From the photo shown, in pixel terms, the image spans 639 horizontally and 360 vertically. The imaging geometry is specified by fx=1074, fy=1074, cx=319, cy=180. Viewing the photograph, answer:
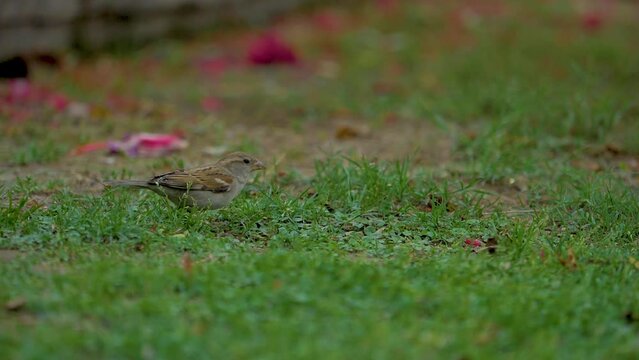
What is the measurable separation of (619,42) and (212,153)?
6909mm

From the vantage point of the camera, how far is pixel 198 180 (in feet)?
20.7

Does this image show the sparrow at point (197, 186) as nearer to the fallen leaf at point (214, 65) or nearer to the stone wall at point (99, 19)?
the stone wall at point (99, 19)

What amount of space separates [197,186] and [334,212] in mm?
882

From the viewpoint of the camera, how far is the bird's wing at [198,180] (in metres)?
6.26

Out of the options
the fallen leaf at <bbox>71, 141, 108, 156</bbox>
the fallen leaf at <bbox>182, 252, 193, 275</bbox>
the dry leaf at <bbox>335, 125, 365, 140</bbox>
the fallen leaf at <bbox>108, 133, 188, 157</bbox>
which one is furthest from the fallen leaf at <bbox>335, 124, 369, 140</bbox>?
the fallen leaf at <bbox>182, 252, 193, 275</bbox>

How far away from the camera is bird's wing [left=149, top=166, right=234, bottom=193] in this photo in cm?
626

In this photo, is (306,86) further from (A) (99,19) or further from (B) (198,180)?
(B) (198,180)

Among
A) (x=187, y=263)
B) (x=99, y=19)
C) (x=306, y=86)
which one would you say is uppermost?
(x=99, y=19)

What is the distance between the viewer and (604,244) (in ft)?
20.2

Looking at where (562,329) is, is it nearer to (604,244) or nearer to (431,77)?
(604,244)

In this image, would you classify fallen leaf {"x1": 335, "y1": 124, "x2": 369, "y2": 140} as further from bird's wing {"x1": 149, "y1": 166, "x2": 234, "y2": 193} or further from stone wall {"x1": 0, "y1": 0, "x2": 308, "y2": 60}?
stone wall {"x1": 0, "y1": 0, "x2": 308, "y2": 60}

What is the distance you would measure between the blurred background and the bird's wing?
113cm

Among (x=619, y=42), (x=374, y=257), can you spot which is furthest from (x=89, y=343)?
(x=619, y=42)

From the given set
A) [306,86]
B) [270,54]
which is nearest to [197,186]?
[306,86]
